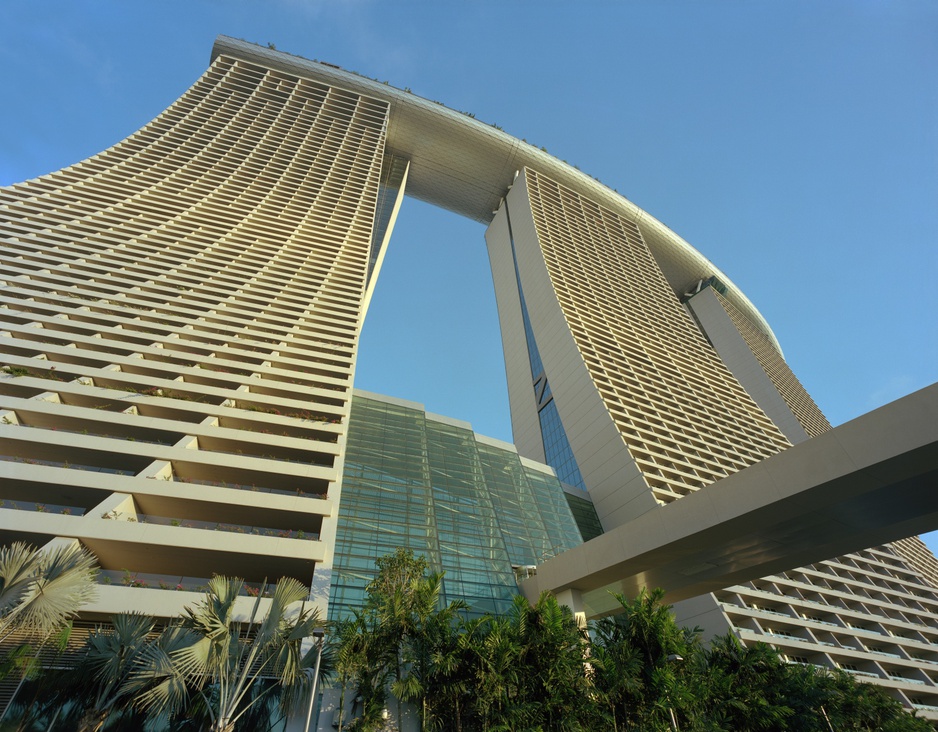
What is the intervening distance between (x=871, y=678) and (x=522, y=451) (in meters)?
31.5

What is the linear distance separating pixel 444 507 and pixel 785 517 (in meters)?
15.0

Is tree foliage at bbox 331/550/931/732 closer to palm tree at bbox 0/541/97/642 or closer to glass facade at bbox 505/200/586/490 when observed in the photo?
palm tree at bbox 0/541/97/642

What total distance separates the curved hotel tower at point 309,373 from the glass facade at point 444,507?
0.71 ft

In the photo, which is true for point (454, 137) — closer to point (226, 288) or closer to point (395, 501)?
point (226, 288)

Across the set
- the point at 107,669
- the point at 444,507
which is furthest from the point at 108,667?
the point at 444,507

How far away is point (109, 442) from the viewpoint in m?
19.8

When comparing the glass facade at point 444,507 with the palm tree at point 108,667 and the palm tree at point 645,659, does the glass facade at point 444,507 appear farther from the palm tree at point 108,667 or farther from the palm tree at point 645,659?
the palm tree at point 645,659

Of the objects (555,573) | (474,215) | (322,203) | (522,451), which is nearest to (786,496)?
(555,573)

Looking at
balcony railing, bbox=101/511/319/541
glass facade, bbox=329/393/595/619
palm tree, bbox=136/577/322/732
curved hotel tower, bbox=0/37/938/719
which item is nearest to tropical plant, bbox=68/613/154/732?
palm tree, bbox=136/577/322/732

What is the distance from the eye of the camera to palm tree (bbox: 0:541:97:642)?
10.7 meters

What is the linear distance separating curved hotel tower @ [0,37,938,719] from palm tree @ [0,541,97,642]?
3.78m

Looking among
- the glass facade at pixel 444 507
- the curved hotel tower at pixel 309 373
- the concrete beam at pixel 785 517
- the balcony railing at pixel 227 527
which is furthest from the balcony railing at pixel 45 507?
the concrete beam at pixel 785 517

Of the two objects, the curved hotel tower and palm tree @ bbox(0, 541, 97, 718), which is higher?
the curved hotel tower

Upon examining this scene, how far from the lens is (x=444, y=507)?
2586cm
